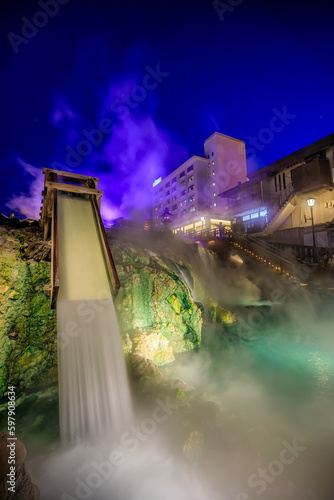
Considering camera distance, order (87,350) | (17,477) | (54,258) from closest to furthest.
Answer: (17,477), (54,258), (87,350)

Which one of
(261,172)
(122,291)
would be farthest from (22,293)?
(261,172)

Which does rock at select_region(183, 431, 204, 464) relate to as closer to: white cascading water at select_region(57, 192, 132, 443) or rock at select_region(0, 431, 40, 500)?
white cascading water at select_region(57, 192, 132, 443)

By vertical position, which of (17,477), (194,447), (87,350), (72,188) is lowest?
(194,447)

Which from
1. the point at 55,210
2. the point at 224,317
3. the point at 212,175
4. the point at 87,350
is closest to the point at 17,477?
the point at 87,350

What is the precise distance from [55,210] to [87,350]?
4.02m

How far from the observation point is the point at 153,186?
7675cm

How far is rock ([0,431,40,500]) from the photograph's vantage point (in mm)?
2348

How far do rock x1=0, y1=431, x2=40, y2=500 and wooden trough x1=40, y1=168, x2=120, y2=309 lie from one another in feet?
9.14

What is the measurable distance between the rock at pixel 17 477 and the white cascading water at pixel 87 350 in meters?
2.07

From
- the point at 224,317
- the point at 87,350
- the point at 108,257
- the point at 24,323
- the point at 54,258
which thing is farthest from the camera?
the point at 224,317

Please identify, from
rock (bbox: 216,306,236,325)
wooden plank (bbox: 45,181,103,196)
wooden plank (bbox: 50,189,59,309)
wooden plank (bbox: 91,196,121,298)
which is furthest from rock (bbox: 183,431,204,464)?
rock (bbox: 216,306,236,325)

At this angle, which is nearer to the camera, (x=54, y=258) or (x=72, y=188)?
(x=54, y=258)

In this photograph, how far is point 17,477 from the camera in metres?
2.60

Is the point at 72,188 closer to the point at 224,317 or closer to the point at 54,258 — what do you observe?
the point at 54,258
